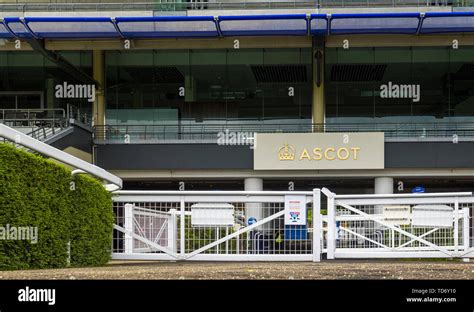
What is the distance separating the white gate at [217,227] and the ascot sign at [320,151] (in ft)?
56.1

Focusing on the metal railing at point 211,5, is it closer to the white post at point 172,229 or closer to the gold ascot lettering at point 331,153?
the gold ascot lettering at point 331,153

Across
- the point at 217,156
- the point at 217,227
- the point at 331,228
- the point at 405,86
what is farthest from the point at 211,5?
the point at 331,228

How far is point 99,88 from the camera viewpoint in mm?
29328

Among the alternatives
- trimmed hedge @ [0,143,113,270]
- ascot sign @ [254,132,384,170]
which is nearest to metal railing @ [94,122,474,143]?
ascot sign @ [254,132,384,170]

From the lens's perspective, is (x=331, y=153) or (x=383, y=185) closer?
(x=331, y=153)

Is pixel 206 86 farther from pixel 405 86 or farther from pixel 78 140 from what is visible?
pixel 405 86

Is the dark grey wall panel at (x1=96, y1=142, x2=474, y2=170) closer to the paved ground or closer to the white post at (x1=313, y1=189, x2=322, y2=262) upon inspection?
the white post at (x1=313, y1=189, x2=322, y2=262)

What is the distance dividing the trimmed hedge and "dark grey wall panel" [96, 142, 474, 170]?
18.2m

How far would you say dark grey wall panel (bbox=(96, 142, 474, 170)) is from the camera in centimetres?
2759

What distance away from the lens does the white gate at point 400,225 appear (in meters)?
10.2

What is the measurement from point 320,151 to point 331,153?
1.57 feet
